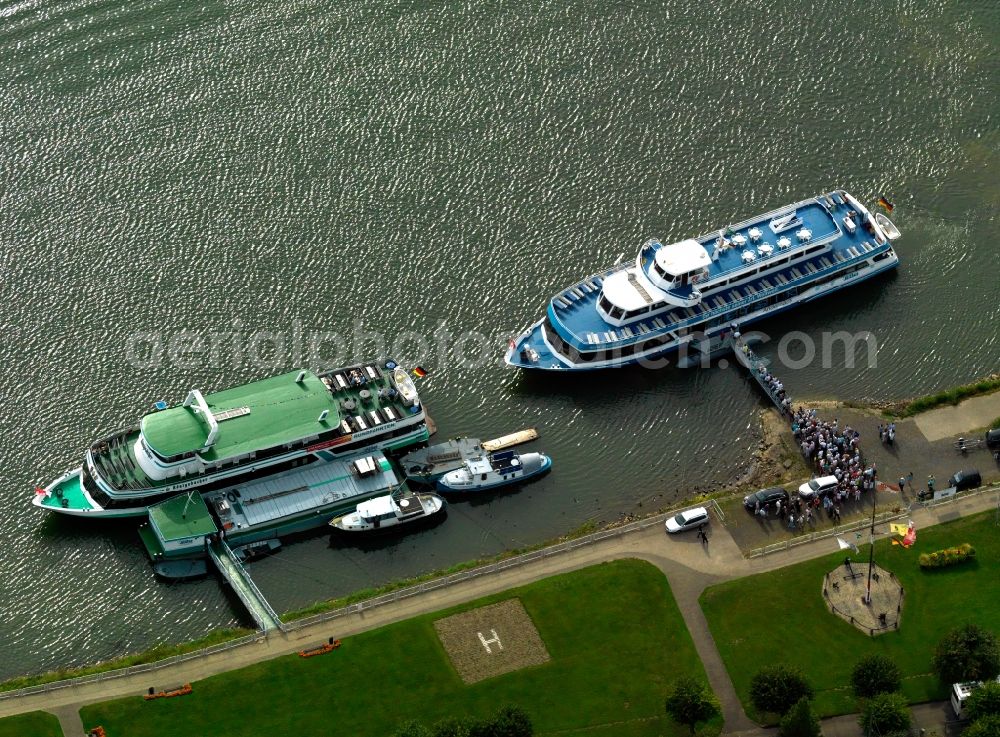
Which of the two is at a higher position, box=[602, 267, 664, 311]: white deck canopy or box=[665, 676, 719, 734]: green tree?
box=[602, 267, 664, 311]: white deck canopy

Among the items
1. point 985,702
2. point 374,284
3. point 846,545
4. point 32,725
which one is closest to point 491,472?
point 374,284

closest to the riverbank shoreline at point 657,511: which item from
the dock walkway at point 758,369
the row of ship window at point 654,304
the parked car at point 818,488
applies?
the dock walkway at point 758,369

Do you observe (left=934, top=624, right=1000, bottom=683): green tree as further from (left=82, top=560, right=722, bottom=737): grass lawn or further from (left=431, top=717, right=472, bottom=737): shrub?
(left=431, top=717, right=472, bottom=737): shrub

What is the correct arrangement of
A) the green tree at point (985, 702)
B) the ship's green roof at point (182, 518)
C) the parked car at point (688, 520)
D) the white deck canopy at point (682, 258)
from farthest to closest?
the white deck canopy at point (682, 258) < the parked car at point (688, 520) < the ship's green roof at point (182, 518) < the green tree at point (985, 702)

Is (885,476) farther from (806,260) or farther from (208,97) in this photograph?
(208,97)

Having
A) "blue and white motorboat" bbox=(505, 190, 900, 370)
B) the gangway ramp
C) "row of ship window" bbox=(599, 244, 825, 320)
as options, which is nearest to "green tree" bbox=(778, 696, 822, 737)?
the gangway ramp

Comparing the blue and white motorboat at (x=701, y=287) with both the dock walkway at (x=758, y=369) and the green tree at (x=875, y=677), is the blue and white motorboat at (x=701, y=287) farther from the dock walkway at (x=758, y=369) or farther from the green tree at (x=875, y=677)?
the green tree at (x=875, y=677)

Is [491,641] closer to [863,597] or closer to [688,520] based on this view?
[688,520]
